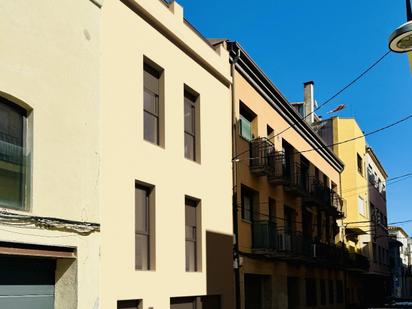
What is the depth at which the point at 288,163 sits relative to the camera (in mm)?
26938

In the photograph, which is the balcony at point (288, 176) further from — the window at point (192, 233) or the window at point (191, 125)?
the window at point (192, 233)

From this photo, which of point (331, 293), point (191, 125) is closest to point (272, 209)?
point (191, 125)

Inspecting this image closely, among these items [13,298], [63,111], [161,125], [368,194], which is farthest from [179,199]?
[368,194]

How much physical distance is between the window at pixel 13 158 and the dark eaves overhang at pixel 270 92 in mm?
10648

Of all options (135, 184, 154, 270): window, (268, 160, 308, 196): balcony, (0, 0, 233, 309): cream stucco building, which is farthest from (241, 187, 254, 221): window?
(135, 184, 154, 270): window

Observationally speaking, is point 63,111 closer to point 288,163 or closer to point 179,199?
point 179,199

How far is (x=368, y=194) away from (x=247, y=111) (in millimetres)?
27063

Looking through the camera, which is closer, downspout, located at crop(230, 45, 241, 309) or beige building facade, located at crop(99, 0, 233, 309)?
beige building facade, located at crop(99, 0, 233, 309)

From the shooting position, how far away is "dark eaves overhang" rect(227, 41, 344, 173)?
828 inches

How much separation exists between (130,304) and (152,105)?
4.89 m

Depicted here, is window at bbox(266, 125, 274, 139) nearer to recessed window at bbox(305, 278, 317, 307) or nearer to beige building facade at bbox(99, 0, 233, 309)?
beige building facade at bbox(99, 0, 233, 309)

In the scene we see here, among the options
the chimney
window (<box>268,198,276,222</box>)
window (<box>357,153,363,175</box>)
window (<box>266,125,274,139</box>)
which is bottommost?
window (<box>268,198,276,222</box>)

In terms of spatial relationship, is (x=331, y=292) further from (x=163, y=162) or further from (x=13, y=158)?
(x=13, y=158)

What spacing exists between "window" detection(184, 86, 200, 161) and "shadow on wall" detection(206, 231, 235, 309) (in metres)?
2.25
